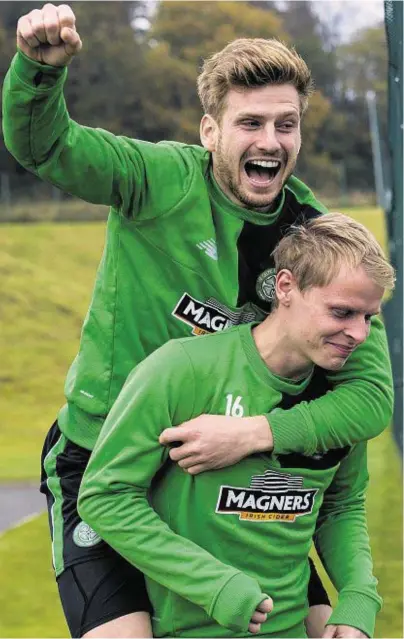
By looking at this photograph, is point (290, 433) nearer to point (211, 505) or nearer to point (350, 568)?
point (211, 505)

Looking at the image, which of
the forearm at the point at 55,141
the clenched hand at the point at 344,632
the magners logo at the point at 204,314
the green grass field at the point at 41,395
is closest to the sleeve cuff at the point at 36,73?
the forearm at the point at 55,141

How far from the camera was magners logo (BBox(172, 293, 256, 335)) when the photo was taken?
2.91 meters

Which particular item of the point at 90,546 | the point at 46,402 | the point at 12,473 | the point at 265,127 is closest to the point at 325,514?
the point at 90,546

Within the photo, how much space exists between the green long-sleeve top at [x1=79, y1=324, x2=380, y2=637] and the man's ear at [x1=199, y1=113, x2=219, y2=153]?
505mm

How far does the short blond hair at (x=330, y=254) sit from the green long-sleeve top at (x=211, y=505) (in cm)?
20

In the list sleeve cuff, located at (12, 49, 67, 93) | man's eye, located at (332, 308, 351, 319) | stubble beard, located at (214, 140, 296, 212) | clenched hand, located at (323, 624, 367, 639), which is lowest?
clenched hand, located at (323, 624, 367, 639)

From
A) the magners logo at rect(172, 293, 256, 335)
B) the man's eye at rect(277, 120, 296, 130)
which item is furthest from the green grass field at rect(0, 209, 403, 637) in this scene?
the man's eye at rect(277, 120, 296, 130)

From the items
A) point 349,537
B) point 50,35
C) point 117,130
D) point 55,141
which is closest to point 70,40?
A: point 50,35

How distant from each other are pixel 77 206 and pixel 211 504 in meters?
22.3

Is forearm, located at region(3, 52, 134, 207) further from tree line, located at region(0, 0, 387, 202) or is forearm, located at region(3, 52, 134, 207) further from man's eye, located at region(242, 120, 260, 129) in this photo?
tree line, located at region(0, 0, 387, 202)

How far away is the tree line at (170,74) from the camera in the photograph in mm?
22531

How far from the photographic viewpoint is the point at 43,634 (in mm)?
6082

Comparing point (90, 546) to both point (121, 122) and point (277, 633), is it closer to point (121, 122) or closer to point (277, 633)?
point (277, 633)

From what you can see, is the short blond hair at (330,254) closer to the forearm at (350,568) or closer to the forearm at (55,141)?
the forearm at (55,141)
